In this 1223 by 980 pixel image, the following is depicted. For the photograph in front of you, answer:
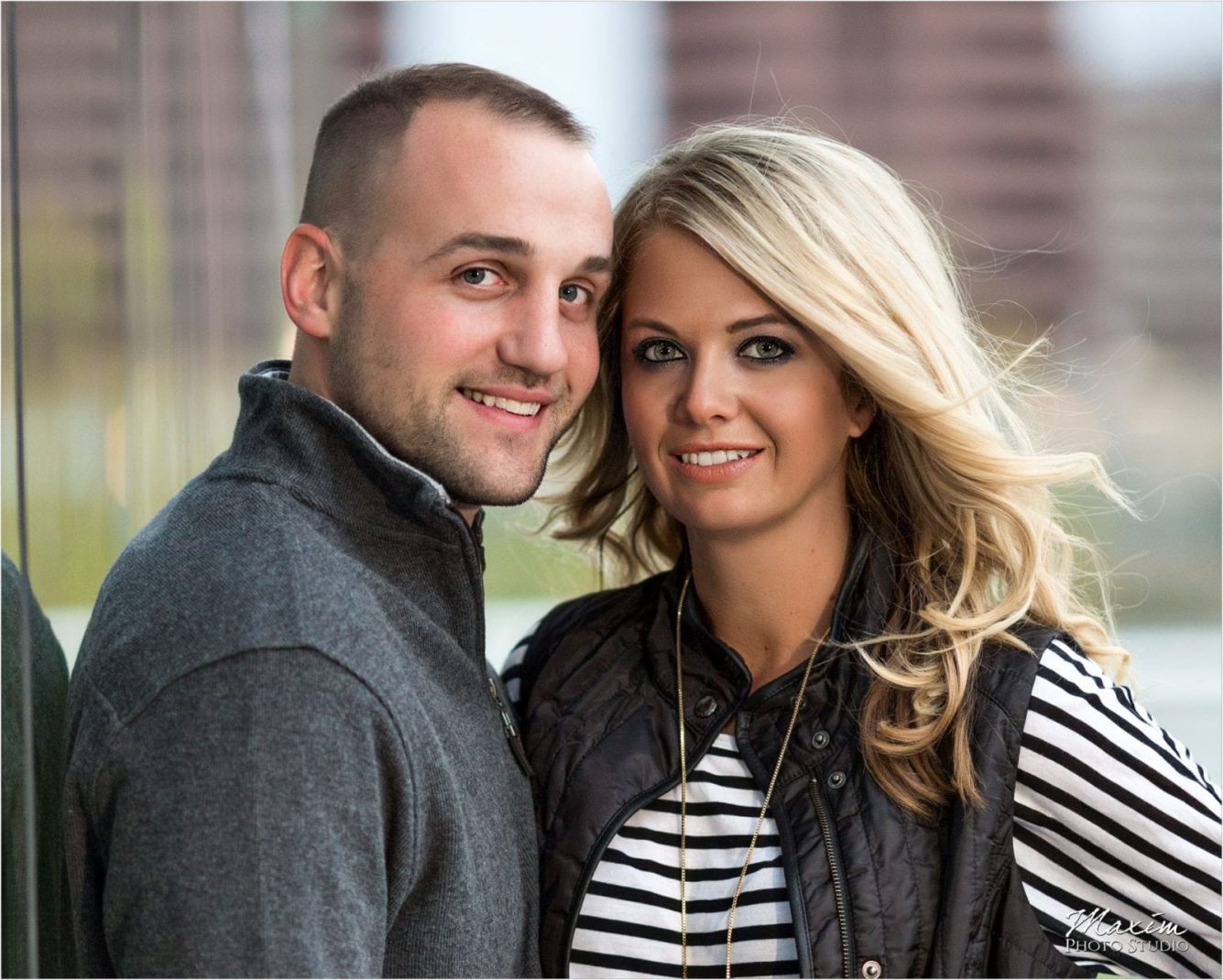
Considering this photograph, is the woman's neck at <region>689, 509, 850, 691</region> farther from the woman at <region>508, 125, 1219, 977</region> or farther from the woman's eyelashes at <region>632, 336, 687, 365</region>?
the woman's eyelashes at <region>632, 336, 687, 365</region>

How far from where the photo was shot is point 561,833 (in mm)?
1648

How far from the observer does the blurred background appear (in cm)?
154

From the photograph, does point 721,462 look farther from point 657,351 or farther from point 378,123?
point 378,123

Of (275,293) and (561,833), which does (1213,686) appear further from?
(561,833)

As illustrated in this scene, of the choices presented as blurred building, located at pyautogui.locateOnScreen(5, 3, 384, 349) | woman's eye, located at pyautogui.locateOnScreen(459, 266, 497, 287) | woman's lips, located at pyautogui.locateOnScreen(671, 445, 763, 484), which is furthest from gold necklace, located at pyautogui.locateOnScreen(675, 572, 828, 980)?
blurred building, located at pyautogui.locateOnScreen(5, 3, 384, 349)

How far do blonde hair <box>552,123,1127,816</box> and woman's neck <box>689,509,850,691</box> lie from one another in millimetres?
95

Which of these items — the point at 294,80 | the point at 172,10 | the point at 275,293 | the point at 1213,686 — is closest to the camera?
the point at 172,10

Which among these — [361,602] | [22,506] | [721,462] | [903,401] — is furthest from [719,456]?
[22,506]

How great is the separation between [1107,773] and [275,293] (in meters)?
3.34

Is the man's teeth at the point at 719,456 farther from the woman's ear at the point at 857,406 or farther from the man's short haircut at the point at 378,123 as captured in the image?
the man's short haircut at the point at 378,123

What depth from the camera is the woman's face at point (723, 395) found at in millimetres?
1726

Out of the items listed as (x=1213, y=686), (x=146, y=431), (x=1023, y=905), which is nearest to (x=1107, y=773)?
(x=1023, y=905)

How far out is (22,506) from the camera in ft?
3.76

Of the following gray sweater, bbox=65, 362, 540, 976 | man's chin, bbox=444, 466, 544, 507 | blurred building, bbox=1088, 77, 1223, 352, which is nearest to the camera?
gray sweater, bbox=65, 362, 540, 976
